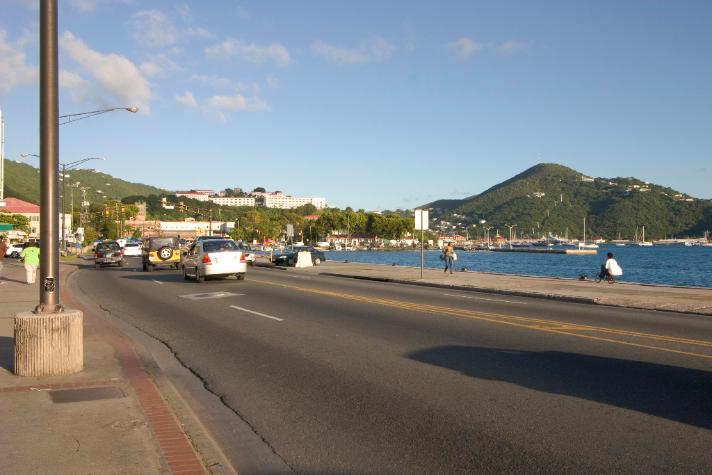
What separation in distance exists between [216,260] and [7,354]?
1679 cm

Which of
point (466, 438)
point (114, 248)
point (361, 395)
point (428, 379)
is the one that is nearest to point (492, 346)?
point (428, 379)

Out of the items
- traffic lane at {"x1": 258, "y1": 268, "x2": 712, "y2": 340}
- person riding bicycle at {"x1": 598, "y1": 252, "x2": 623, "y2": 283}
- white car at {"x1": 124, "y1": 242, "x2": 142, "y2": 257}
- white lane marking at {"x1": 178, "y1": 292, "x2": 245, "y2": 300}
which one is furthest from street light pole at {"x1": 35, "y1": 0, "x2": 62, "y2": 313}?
white car at {"x1": 124, "y1": 242, "x2": 142, "y2": 257}

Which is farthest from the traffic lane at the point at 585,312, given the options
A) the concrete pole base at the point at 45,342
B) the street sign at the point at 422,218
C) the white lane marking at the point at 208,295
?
the concrete pole base at the point at 45,342

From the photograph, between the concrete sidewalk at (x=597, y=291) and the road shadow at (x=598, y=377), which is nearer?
the road shadow at (x=598, y=377)

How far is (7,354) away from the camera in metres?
10.6

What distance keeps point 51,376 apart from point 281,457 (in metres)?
4.25

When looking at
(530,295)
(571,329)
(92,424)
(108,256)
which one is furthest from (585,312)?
(108,256)

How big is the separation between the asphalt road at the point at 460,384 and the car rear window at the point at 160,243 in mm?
22313

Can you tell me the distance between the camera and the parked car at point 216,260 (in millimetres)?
27328

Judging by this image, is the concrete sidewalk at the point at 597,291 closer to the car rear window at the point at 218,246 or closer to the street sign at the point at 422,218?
the street sign at the point at 422,218

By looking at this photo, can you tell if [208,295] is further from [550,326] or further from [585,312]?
[550,326]

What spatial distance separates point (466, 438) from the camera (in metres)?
6.48

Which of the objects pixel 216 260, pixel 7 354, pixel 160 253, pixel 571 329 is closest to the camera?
pixel 7 354

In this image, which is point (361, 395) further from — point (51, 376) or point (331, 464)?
point (51, 376)
